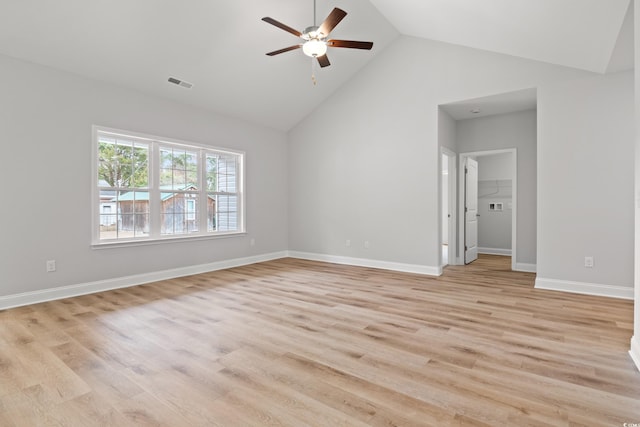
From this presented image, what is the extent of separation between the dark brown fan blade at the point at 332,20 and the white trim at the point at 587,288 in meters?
4.13

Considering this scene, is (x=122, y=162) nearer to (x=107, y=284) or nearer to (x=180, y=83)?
(x=180, y=83)

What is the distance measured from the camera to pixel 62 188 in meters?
4.04

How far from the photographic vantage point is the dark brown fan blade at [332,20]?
3.07 metres

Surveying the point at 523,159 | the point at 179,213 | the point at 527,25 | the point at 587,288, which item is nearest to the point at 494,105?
the point at 523,159

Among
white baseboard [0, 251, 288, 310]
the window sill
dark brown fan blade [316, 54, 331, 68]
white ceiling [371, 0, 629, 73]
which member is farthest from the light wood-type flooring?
Answer: dark brown fan blade [316, 54, 331, 68]

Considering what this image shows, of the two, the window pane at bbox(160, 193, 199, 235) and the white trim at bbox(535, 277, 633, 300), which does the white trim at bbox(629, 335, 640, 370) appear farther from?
the window pane at bbox(160, 193, 199, 235)

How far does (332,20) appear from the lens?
10.5 feet

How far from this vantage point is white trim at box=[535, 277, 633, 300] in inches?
155

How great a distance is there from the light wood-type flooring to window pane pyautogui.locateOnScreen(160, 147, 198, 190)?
1923 mm

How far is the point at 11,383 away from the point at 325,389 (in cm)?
201

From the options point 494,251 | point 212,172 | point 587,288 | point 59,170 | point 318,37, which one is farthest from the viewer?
point 494,251

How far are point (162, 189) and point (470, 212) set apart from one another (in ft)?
18.9

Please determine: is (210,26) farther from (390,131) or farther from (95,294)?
(95,294)

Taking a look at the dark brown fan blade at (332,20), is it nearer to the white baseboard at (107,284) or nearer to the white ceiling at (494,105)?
the white ceiling at (494,105)
